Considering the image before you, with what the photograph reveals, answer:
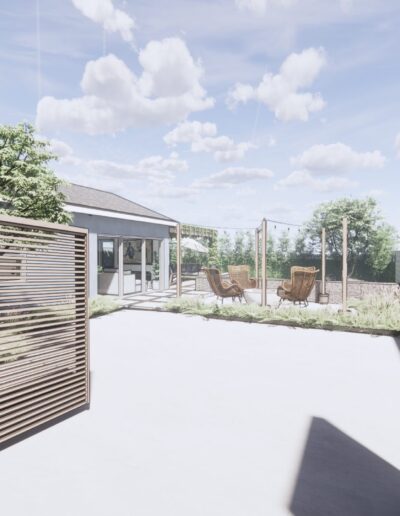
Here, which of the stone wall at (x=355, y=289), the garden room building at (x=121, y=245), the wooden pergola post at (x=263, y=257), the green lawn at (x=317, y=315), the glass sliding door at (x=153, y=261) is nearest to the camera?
the green lawn at (x=317, y=315)

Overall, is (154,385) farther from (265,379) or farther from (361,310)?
(361,310)

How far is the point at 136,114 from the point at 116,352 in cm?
5336

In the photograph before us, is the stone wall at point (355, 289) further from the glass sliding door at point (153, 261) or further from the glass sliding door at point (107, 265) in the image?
the glass sliding door at point (107, 265)

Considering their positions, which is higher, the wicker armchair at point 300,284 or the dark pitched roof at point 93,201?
the dark pitched roof at point 93,201

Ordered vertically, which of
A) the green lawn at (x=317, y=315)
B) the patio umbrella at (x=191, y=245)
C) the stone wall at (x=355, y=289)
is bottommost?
the green lawn at (x=317, y=315)

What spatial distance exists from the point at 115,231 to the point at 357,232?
14.7m

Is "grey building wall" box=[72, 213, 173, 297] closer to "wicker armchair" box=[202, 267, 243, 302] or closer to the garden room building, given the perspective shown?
the garden room building

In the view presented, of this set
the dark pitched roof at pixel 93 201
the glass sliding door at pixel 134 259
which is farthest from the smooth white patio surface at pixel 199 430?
the glass sliding door at pixel 134 259

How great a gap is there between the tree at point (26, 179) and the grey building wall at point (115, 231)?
11.3ft

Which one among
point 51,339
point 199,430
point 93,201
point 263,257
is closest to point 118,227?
point 93,201

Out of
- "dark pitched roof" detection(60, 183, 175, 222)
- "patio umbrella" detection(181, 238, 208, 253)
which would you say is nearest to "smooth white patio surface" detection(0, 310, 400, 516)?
"dark pitched roof" detection(60, 183, 175, 222)

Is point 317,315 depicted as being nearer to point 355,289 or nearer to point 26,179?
point 355,289

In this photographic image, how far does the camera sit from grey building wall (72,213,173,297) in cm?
1238

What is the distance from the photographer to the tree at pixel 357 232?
1916 cm
